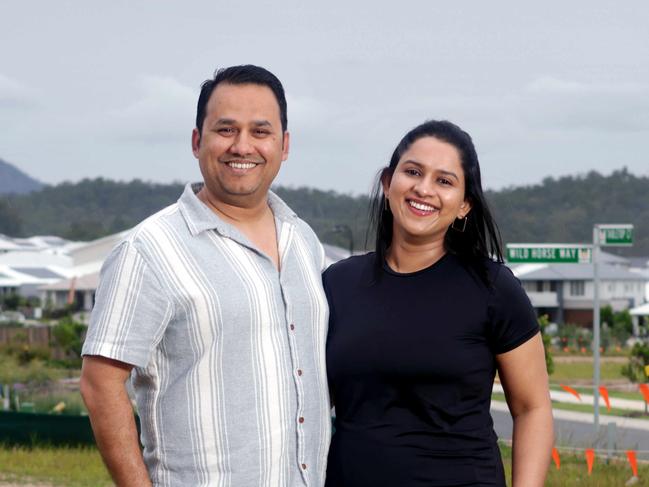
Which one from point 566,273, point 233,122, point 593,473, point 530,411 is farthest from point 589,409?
point 566,273

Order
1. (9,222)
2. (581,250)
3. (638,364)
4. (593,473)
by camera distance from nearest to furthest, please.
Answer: (593,473)
(581,250)
(638,364)
(9,222)

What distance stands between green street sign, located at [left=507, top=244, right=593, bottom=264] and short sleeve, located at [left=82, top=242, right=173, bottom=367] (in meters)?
10.2

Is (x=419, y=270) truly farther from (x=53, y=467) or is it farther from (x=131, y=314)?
(x=53, y=467)

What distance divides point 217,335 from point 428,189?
0.95 m

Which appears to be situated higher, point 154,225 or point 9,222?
point 9,222

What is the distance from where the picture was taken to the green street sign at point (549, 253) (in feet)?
43.9

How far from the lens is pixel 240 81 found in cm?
373

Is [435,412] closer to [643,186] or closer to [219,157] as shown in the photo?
[219,157]

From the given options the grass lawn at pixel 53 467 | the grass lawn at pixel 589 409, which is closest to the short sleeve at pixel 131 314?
the grass lawn at pixel 53 467

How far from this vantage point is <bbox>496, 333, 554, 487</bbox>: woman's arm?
3.90 meters

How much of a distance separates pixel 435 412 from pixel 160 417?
91 centimetres

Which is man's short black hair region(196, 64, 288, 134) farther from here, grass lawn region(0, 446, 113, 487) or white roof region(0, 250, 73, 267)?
white roof region(0, 250, 73, 267)

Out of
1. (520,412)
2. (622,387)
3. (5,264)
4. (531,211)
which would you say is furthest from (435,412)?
(531,211)

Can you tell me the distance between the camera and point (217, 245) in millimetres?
3629
